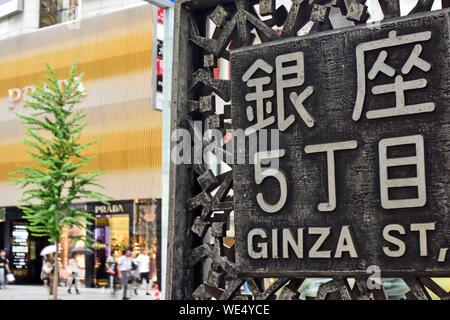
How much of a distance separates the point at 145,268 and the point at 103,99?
6.75 metres

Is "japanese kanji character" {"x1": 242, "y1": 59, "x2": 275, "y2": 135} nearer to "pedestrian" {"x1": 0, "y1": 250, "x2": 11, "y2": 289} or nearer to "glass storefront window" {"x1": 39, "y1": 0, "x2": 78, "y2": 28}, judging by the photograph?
"glass storefront window" {"x1": 39, "y1": 0, "x2": 78, "y2": 28}

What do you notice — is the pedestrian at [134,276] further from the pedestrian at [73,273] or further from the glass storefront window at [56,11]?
the glass storefront window at [56,11]

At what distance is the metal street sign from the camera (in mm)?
2398

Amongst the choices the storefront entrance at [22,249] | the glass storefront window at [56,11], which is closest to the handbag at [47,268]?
the storefront entrance at [22,249]

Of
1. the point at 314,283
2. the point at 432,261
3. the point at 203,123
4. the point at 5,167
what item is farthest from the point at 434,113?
the point at 5,167

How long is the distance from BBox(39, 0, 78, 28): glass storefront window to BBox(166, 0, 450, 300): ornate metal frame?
22.2m

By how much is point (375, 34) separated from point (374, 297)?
1082mm

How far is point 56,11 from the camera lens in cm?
2491

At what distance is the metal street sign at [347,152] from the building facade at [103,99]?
1809cm

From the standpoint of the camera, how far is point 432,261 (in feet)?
7.73

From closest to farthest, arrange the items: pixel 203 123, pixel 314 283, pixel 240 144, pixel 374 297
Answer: pixel 374 297 < pixel 240 144 < pixel 203 123 < pixel 314 283

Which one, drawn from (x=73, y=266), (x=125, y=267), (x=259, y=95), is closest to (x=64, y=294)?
(x=73, y=266)

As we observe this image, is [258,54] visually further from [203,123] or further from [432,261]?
[432,261]

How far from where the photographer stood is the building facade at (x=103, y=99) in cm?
2175
